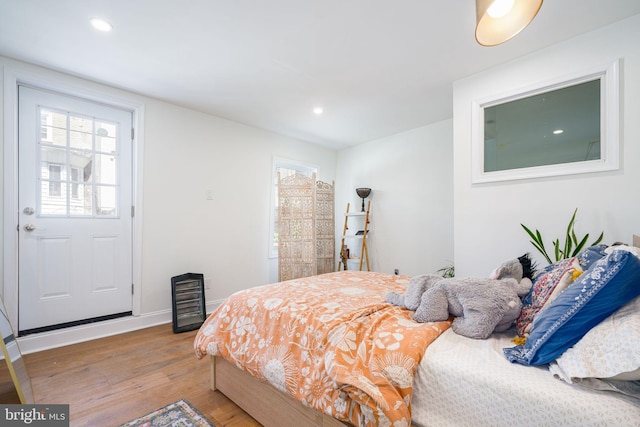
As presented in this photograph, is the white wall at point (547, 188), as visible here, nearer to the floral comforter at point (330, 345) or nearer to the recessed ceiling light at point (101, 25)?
the floral comforter at point (330, 345)

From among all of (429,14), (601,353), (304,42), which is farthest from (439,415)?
(304,42)

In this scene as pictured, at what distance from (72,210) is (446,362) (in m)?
3.29

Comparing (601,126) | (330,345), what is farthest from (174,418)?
(601,126)

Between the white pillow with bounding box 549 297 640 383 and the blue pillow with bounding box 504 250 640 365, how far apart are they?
0.07 feet

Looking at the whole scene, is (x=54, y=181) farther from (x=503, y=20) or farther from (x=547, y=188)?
(x=547, y=188)

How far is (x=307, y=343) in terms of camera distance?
4.36ft

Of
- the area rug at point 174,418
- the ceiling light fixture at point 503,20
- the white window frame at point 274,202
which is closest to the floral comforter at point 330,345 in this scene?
the area rug at point 174,418

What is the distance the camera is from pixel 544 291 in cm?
124

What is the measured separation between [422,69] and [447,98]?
71cm

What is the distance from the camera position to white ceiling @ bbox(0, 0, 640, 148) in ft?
5.94

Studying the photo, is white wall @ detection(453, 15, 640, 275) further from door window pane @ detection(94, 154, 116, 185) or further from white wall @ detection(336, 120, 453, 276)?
door window pane @ detection(94, 154, 116, 185)

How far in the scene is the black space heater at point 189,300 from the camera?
9.97 ft

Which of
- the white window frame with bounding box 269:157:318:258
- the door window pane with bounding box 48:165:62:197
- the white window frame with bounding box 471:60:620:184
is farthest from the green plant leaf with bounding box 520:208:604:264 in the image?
the door window pane with bounding box 48:165:62:197

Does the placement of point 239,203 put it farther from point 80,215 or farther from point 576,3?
point 576,3
